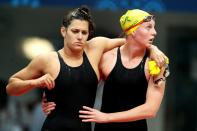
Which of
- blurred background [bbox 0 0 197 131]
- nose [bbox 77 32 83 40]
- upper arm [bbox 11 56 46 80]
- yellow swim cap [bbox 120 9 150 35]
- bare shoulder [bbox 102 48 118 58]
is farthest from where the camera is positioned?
blurred background [bbox 0 0 197 131]

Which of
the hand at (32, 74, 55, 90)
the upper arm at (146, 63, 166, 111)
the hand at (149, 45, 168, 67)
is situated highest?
the hand at (149, 45, 168, 67)

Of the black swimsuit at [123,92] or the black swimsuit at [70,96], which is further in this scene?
the black swimsuit at [123,92]

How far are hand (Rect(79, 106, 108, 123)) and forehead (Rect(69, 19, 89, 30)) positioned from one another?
23.8 inches

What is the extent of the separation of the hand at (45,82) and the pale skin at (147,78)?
1.11ft

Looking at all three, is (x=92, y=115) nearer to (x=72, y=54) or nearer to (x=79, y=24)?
(x=72, y=54)

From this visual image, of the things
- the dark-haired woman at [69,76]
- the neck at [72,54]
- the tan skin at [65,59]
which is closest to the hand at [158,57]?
the tan skin at [65,59]

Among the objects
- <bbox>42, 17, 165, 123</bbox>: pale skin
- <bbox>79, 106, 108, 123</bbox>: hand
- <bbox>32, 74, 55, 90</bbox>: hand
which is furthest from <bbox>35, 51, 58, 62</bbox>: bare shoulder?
<bbox>79, 106, 108, 123</bbox>: hand

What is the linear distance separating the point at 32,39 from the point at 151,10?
2.14 m

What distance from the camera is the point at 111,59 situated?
20.3 ft

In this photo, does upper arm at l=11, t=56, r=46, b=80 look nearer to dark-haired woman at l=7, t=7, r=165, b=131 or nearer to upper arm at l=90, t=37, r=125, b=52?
dark-haired woman at l=7, t=7, r=165, b=131

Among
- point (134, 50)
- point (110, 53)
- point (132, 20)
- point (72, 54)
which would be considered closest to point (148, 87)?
point (134, 50)

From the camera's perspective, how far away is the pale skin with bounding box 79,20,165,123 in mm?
5941

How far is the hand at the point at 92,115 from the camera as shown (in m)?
5.90

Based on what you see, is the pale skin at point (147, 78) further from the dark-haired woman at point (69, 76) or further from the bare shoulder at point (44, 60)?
the bare shoulder at point (44, 60)
